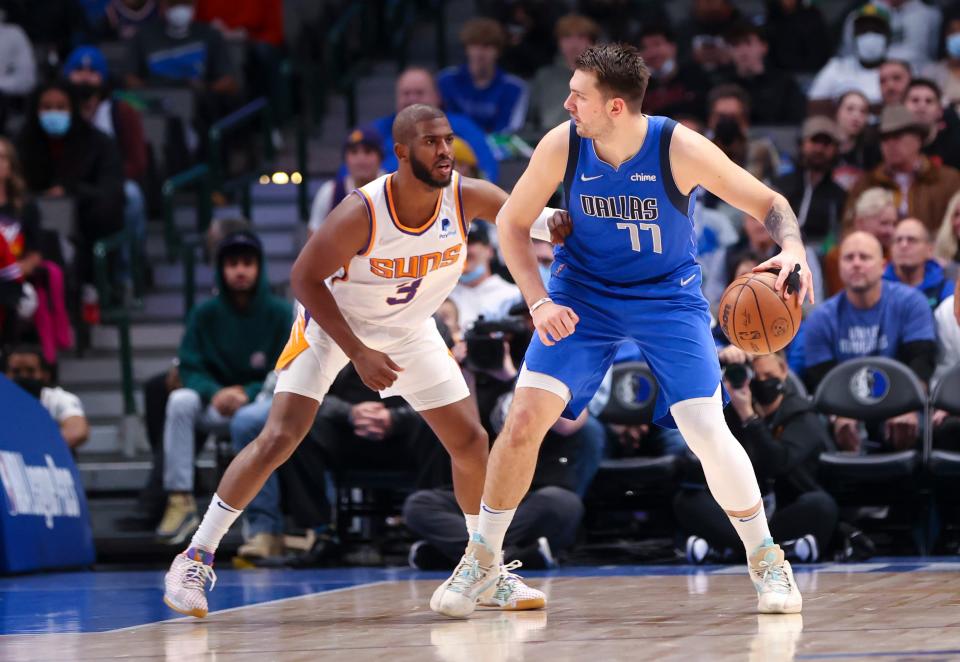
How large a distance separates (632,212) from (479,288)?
366 centimetres

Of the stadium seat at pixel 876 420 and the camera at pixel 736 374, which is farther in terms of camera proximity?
the stadium seat at pixel 876 420

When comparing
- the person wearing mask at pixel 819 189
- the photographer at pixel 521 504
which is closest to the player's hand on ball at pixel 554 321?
the photographer at pixel 521 504

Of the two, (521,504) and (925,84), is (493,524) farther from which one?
(925,84)

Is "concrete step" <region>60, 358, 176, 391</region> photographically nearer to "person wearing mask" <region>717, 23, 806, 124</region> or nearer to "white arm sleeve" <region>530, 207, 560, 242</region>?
"person wearing mask" <region>717, 23, 806, 124</region>

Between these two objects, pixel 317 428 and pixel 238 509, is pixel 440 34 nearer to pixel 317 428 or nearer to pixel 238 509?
pixel 317 428

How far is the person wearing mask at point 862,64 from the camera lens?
11359 millimetres

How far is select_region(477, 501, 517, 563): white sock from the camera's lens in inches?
213

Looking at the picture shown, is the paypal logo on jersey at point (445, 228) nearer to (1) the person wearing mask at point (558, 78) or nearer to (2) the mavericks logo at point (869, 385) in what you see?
(2) the mavericks logo at point (869, 385)

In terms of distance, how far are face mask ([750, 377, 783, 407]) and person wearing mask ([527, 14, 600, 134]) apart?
14.0 feet

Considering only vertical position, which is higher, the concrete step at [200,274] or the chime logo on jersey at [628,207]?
the chime logo on jersey at [628,207]

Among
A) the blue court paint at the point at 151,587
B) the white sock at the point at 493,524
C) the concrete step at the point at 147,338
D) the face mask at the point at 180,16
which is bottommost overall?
the blue court paint at the point at 151,587

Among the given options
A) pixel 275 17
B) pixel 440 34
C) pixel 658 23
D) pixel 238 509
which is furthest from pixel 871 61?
pixel 238 509

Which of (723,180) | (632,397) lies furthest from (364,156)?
(723,180)

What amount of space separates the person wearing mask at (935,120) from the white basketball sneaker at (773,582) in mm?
5394
